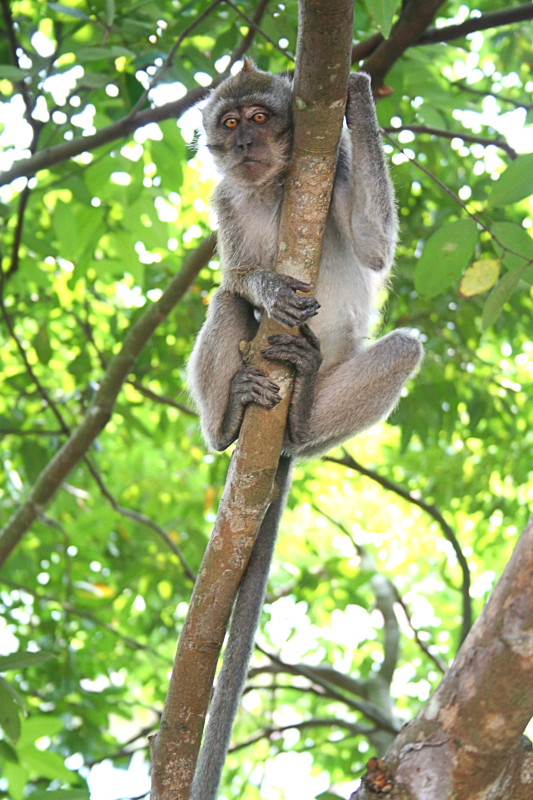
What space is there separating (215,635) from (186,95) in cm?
359

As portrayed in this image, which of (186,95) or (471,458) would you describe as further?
(471,458)

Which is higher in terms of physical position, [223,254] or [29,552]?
[29,552]

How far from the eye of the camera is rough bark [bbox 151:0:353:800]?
3.76 m

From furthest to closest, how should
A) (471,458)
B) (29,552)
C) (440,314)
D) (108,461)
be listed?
(108,461), (471,458), (29,552), (440,314)

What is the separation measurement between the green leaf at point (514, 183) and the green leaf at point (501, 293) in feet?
1.12

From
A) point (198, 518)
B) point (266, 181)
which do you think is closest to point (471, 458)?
point (198, 518)

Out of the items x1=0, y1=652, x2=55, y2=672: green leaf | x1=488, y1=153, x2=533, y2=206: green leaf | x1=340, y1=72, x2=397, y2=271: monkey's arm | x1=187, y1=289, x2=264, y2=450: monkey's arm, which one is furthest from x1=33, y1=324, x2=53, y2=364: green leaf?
x1=488, y1=153, x2=533, y2=206: green leaf

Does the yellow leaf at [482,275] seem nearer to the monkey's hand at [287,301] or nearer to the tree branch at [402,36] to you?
the monkey's hand at [287,301]

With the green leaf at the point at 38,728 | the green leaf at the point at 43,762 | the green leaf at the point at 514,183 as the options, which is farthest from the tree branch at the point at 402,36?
the green leaf at the point at 43,762

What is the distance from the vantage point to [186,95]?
19.1ft

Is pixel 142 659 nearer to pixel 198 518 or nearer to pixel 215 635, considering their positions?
pixel 198 518

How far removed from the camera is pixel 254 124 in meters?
5.27

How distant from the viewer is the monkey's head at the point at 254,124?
5199 millimetres

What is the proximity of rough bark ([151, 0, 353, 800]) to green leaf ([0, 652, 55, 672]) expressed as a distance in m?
0.62
